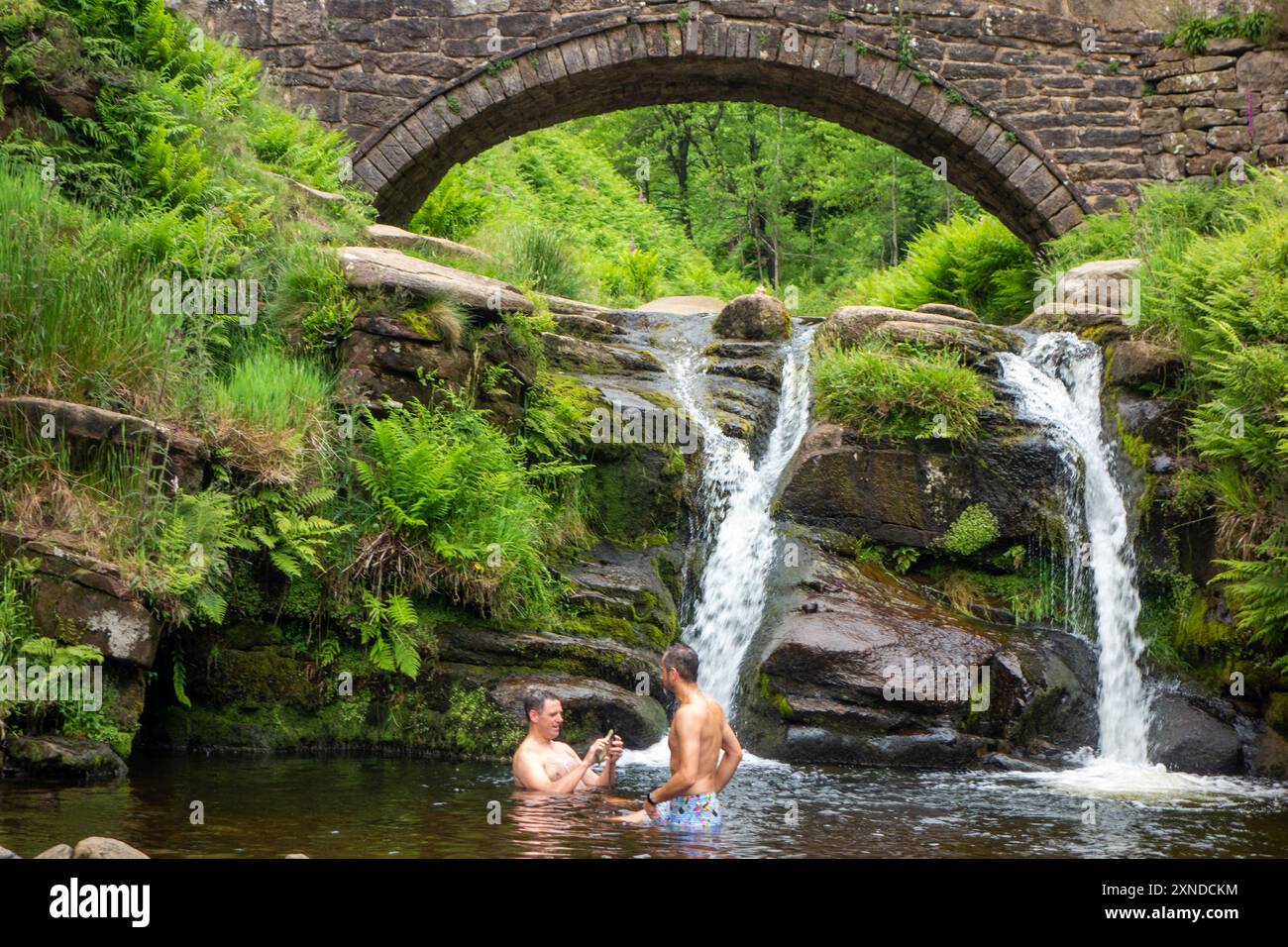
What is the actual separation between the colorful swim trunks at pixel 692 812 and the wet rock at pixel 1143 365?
5880 millimetres

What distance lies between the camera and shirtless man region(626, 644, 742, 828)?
5.65 meters

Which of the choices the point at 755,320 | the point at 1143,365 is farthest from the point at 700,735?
the point at 755,320

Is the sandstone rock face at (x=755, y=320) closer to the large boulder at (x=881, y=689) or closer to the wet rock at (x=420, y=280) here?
the wet rock at (x=420, y=280)

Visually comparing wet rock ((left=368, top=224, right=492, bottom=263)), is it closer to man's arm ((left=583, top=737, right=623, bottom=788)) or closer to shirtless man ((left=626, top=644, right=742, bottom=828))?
man's arm ((left=583, top=737, right=623, bottom=788))

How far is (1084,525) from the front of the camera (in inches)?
365

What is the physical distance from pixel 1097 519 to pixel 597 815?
514cm

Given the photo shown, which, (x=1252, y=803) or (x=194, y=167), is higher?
(x=194, y=167)

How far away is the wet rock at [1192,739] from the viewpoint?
7723 mm

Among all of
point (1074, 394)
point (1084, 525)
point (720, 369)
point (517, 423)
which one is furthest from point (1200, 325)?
point (517, 423)

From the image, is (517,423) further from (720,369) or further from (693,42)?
(693,42)

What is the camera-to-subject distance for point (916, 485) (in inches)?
362

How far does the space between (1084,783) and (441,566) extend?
4001mm

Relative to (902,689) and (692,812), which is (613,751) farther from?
(902,689)
